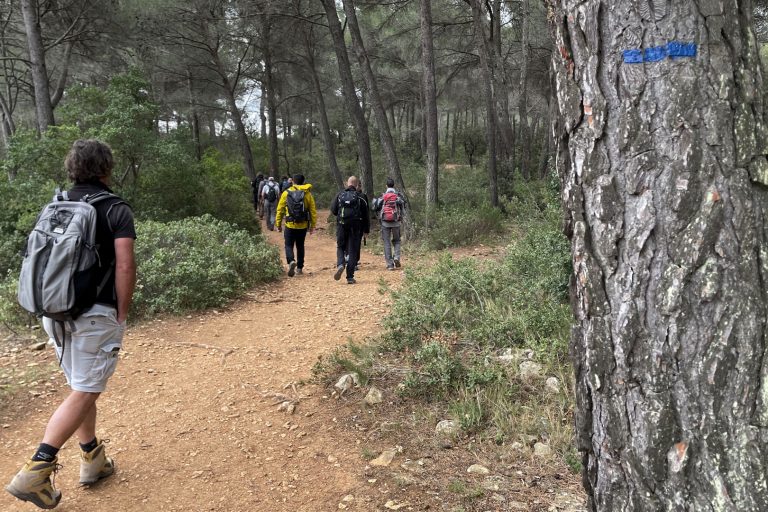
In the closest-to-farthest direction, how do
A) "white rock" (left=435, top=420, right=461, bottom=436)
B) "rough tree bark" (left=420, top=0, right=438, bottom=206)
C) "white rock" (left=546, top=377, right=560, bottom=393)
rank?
1. "white rock" (left=435, top=420, right=461, bottom=436)
2. "white rock" (left=546, top=377, right=560, bottom=393)
3. "rough tree bark" (left=420, top=0, right=438, bottom=206)

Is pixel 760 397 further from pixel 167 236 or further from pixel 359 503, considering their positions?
pixel 167 236

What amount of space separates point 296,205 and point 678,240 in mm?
7085

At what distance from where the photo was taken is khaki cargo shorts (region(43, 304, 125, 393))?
8.16ft

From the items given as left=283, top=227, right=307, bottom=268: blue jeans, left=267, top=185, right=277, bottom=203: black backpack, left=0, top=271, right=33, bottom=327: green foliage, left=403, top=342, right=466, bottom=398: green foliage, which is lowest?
left=403, top=342, right=466, bottom=398: green foliage

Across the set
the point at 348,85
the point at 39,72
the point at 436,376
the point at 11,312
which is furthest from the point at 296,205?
the point at 39,72

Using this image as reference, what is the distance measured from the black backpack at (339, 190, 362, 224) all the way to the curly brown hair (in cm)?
540

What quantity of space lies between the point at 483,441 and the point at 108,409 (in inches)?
108

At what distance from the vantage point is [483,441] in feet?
9.88

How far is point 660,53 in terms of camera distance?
130 cm

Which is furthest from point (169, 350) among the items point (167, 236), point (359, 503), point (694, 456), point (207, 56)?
point (207, 56)

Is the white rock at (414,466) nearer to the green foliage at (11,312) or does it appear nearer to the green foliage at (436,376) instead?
the green foliage at (436,376)

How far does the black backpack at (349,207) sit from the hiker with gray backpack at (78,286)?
17.6 feet

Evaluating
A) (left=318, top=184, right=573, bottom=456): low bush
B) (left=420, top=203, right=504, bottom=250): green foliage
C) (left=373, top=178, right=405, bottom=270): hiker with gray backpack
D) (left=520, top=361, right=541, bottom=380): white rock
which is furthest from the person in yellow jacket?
(left=520, top=361, right=541, bottom=380): white rock

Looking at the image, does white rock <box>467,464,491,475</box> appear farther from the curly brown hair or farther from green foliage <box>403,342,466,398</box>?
the curly brown hair
